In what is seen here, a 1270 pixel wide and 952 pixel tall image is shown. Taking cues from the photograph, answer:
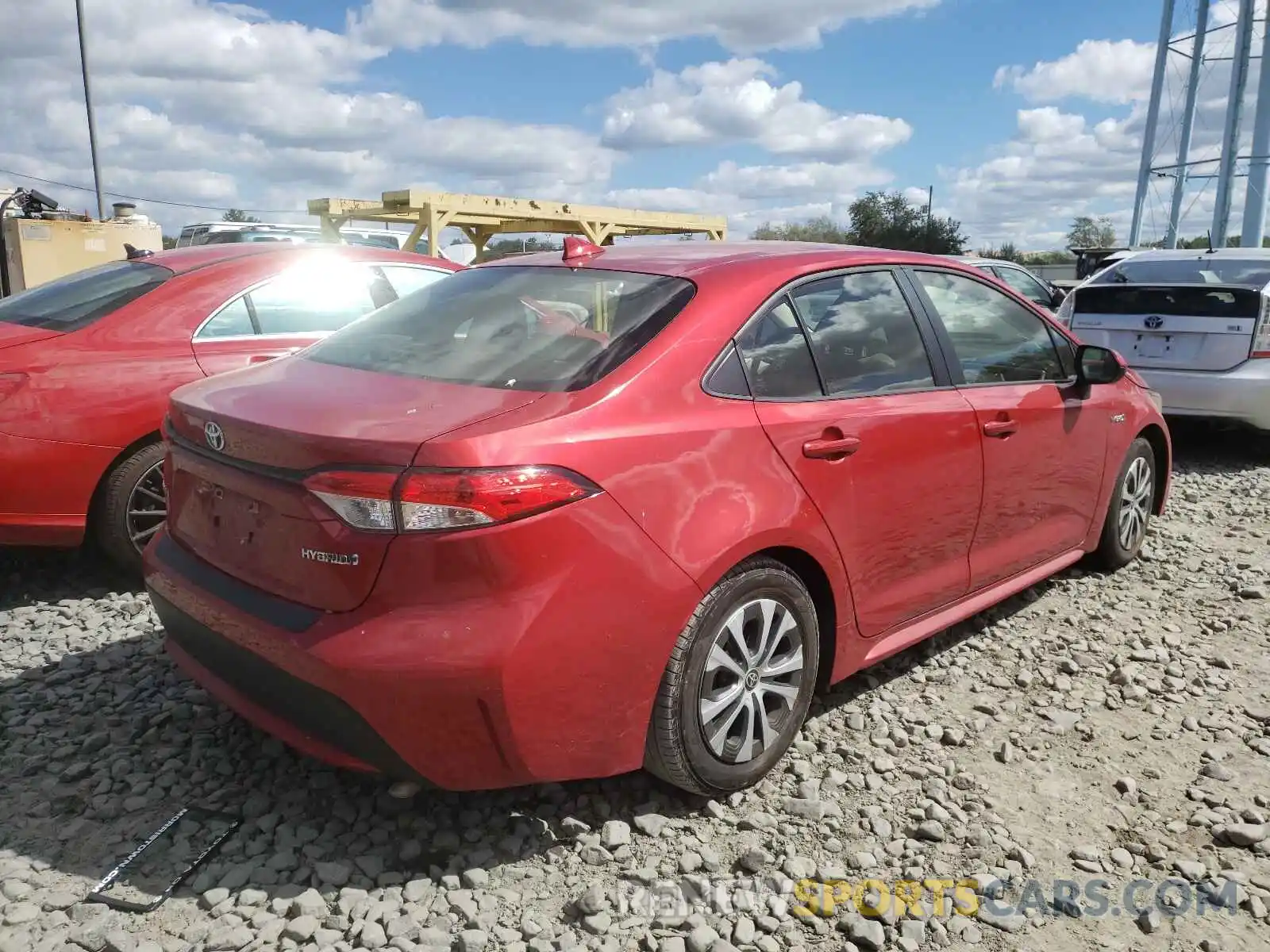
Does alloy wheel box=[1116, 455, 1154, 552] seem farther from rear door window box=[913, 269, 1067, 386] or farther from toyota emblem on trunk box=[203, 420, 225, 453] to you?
toyota emblem on trunk box=[203, 420, 225, 453]

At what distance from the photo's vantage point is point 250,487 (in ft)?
8.36

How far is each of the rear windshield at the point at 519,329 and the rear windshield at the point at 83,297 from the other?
1.72 m

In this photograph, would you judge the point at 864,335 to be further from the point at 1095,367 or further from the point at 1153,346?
the point at 1153,346

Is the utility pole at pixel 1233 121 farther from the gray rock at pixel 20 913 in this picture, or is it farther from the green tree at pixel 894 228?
the gray rock at pixel 20 913

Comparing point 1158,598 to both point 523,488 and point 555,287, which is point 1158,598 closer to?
point 555,287

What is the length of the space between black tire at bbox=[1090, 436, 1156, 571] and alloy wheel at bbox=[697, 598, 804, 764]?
244 centimetres

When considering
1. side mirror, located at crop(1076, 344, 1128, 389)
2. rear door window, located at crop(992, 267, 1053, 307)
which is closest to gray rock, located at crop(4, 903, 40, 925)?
side mirror, located at crop(1076, 344, 1128, 389)

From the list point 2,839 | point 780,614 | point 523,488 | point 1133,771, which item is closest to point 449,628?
point 523,488

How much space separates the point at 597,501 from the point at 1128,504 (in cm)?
347

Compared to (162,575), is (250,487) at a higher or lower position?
higher

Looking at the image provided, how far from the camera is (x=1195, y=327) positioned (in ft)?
23.7

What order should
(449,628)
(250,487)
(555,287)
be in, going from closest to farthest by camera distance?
(449,628) < (250,487) < (555,287)

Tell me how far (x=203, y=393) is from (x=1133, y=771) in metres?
3.07

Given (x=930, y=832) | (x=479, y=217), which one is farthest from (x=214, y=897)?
(x=479, y=217)
